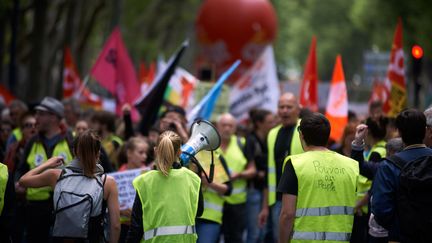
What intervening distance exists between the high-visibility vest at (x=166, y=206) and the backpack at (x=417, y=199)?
1.62 m

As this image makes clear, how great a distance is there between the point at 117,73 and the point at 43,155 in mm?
6144

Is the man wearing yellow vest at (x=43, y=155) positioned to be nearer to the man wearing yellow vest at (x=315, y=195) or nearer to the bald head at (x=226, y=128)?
the bald head at (x=226, y=128)

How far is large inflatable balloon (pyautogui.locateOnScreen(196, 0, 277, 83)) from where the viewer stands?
2869cm

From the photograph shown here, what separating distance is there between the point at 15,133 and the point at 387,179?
6502mm

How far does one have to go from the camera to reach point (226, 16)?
2894 cm

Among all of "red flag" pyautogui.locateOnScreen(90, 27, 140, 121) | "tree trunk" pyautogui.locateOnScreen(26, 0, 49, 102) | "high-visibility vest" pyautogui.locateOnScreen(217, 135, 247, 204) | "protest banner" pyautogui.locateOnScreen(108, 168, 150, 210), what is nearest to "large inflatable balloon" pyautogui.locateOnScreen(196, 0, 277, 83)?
"tree trunk" pyautogui.locateOnScreen(26, 0, 49, 102)

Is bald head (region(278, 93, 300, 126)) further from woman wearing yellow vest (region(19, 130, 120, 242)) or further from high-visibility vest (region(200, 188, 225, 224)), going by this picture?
woman wearing yellow vest (region(19, 130, 120, 242))

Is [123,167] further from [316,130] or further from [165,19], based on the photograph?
[165,19]

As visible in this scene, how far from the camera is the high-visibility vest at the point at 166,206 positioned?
7020mm

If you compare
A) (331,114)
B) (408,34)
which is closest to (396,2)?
(408,34)

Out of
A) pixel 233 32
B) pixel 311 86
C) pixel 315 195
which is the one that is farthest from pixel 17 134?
pixel 233 32

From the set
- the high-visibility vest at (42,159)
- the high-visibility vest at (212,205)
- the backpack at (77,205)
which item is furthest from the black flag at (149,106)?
the backpack at (77,205)

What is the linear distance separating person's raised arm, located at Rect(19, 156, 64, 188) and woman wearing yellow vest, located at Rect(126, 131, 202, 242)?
795 mm

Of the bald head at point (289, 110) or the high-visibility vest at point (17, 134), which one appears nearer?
the bald head at point (289, 110)
